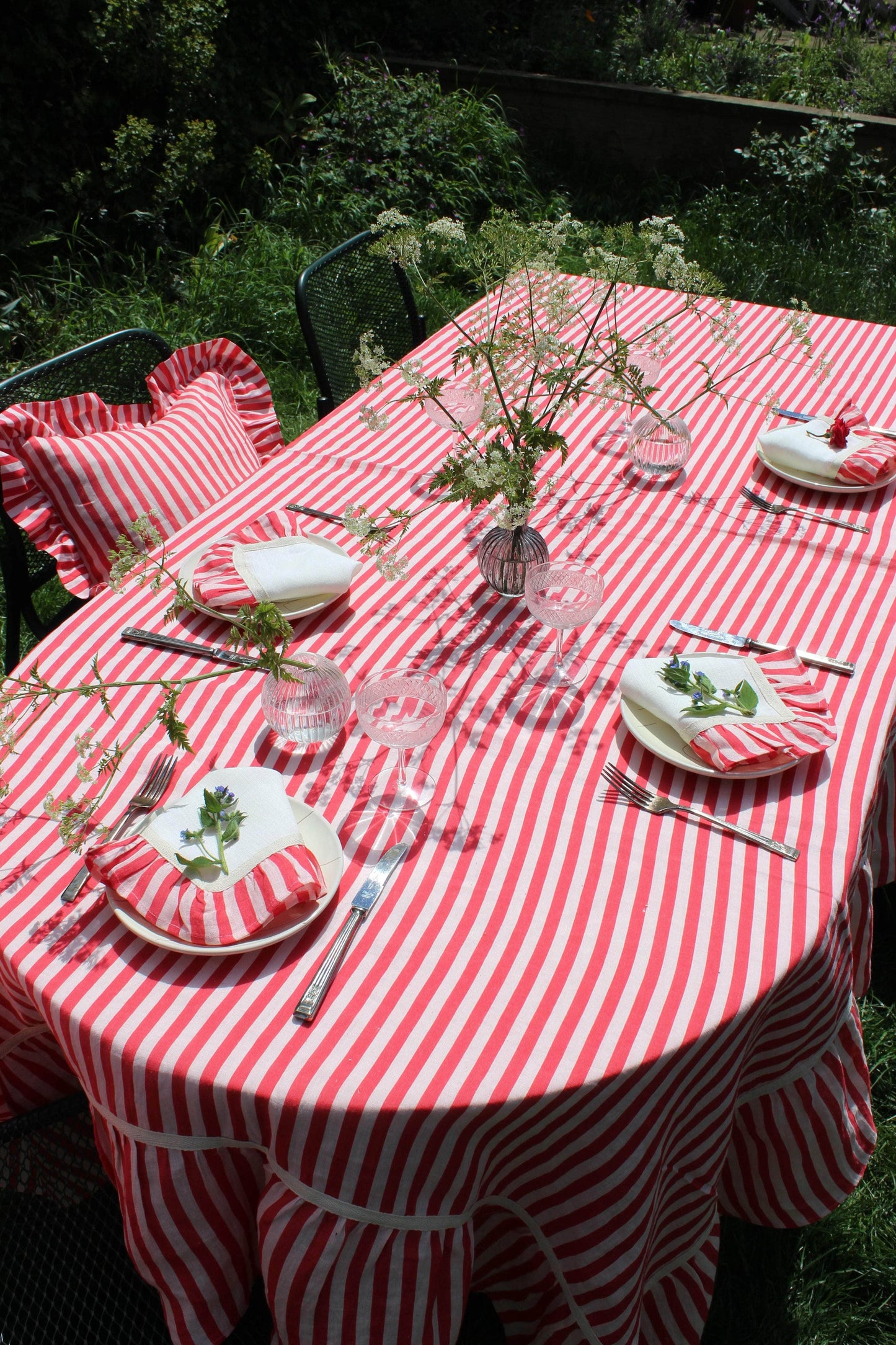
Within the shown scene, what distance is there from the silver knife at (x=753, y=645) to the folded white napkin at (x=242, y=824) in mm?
842

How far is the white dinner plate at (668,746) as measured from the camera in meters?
1.64

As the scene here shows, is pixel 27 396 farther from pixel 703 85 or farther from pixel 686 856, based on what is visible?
pixel 703 85

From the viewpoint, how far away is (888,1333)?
1934mm

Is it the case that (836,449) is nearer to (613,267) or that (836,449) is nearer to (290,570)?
(613,267)

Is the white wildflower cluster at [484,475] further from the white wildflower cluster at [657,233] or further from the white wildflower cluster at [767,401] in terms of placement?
the white wildflower cluster at [767,401]

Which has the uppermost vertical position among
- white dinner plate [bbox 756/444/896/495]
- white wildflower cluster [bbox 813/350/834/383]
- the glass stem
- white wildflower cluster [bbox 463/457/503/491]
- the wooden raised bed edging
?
the wooden raised bed edging

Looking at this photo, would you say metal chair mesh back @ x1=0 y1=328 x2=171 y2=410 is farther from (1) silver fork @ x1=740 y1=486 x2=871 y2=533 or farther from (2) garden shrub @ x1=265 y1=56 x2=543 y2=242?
(2) garden shrub @ x1=265 y1=56 x2=543 y2=242

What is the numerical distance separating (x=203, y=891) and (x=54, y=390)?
180cm

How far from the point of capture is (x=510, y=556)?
2.03 metres

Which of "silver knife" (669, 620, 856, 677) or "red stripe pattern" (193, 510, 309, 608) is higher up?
"red stripe pattern" (193, 510, 309, 608)

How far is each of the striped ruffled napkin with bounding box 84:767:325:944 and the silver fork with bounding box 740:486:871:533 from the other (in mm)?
1344

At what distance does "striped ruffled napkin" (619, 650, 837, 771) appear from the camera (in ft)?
5.41

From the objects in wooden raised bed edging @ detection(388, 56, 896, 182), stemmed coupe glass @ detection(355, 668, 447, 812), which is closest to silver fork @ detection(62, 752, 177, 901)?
stemmed coupe glass @ detection(355, 668, 447, 812)

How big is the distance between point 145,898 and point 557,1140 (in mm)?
636
